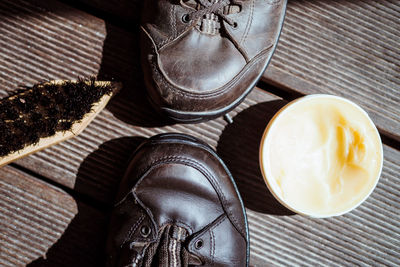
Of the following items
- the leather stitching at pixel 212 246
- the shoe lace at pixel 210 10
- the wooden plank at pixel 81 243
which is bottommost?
the wooden plank at pixel 81 243

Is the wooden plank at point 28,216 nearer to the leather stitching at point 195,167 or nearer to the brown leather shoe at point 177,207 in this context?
the brown leather shoe at point 177,207

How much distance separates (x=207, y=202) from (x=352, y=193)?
375 millimetres

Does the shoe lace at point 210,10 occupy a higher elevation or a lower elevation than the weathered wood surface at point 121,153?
higher

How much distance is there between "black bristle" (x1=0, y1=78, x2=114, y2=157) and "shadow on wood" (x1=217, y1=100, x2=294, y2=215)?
36cm

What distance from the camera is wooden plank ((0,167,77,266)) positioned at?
36.8 inches

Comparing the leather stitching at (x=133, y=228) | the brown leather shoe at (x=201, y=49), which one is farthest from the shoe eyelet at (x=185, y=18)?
the leather stitching at (x=133, y=228)

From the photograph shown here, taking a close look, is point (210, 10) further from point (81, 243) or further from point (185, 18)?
point (81, 243)

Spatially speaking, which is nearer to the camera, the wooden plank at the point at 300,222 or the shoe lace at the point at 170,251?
the shoe lace at the point at 170,251

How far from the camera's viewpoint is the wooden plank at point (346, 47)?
37.1 inches

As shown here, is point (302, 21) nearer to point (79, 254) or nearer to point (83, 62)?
point (83, 62)

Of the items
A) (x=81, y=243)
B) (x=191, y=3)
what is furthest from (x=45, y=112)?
(x=191, y=3)

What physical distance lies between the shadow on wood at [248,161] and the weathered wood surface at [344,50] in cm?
16

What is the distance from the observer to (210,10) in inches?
31.4

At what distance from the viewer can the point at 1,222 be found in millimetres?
939
